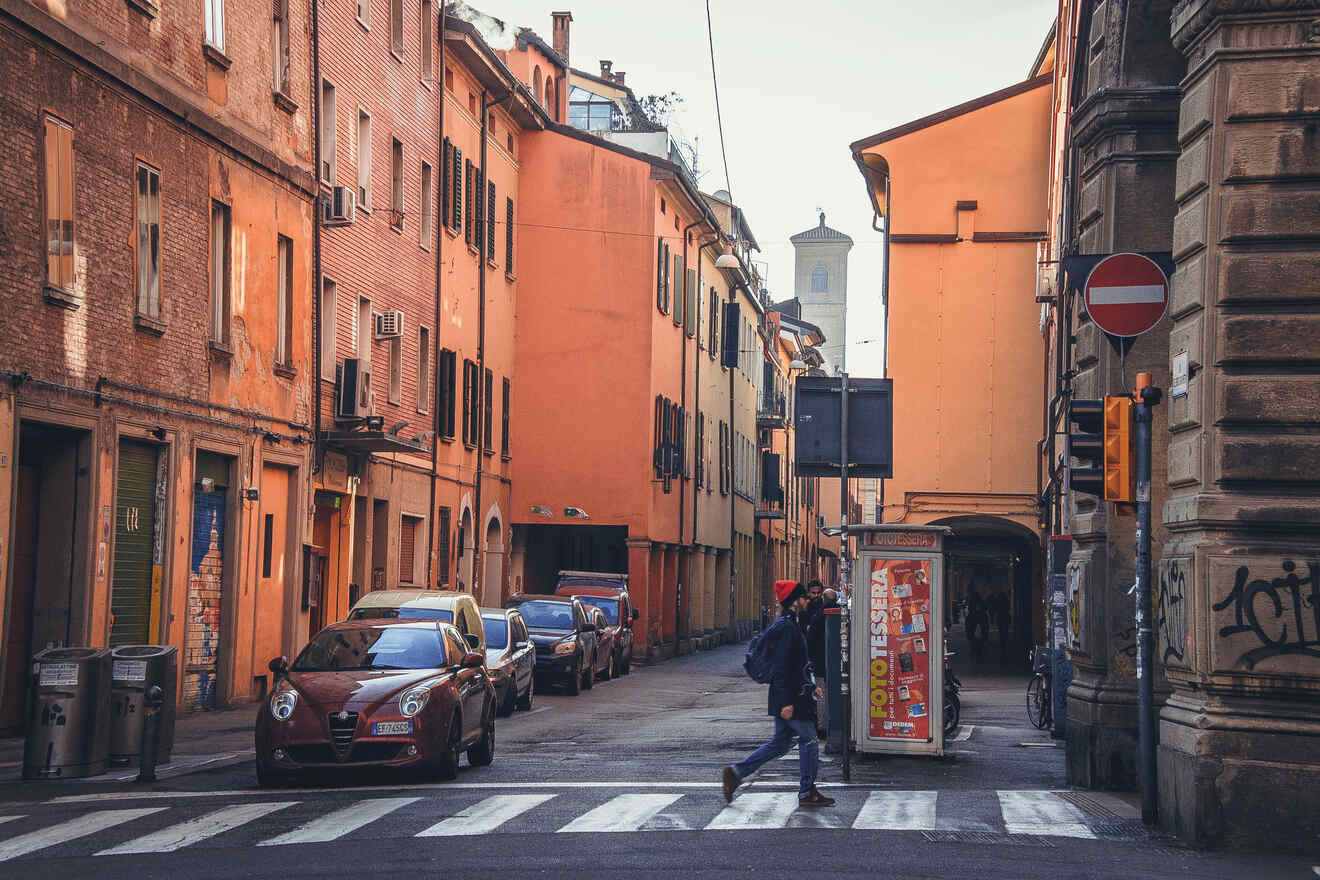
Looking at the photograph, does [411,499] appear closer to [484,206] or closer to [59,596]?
[484,206]

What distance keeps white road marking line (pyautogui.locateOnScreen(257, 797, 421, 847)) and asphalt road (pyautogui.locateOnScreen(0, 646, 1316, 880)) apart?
0.08 ft

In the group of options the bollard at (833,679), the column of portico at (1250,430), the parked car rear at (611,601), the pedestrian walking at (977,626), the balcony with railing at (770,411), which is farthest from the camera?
the balcony with railing at (770,411)

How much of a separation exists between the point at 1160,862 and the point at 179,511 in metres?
15.0

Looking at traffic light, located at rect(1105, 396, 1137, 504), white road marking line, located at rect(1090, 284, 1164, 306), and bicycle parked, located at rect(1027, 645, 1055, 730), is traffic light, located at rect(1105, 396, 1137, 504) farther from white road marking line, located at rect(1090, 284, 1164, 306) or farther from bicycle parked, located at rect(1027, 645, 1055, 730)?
bicycle parked, located at rect(1027, 645, 1055, 730)

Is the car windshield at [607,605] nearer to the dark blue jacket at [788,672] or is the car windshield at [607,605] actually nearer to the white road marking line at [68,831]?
the dark blue jacket at [788,672]

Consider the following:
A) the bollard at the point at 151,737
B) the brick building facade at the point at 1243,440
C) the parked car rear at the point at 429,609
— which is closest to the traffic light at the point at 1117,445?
the brick building facade at the point at 1243,440

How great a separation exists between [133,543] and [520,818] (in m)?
10.3

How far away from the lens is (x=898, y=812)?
1270cm

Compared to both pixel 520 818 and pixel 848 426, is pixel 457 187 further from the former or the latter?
pixel 520 818

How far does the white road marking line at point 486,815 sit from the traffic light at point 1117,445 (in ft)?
15.4

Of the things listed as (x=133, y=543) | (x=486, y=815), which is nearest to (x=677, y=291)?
(x=133, y=543)

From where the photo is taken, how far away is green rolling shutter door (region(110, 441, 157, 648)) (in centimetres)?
2069

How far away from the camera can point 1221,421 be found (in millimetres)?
11406

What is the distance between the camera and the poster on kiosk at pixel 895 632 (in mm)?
16766
